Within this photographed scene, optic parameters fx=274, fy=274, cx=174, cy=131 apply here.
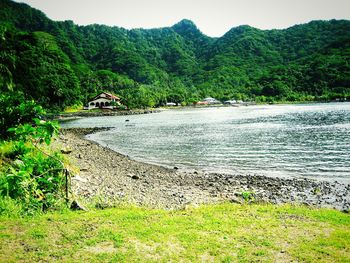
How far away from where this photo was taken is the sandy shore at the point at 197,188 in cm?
1325

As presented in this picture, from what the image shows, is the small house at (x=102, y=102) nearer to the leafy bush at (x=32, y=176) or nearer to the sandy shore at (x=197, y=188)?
the sandy shore at (x=197, y=188)

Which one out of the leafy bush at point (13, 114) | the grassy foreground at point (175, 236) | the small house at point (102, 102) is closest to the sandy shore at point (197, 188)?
the grassy foreground at point (175, 236)

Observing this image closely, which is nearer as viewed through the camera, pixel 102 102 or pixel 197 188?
pixel 197 188

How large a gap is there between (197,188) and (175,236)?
822 centimetres

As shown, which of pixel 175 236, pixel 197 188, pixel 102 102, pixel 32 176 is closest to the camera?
pixel 175 236

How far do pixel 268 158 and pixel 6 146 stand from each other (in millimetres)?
21620

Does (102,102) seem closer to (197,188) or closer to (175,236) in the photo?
(197,188)

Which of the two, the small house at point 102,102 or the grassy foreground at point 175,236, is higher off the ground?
the small house at point 102,102

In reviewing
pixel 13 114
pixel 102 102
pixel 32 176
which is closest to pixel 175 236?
pixel 32 176

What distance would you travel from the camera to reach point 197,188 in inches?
646

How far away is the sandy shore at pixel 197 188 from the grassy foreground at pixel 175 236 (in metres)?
2.56

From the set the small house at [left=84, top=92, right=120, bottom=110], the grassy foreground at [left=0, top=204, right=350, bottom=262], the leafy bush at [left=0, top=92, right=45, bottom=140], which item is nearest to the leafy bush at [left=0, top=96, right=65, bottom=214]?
the leafy bush at [left=0, top=92, right=45, bottom=140]

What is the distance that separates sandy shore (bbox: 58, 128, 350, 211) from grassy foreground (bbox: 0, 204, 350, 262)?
2561mm

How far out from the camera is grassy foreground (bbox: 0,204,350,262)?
7.16m
